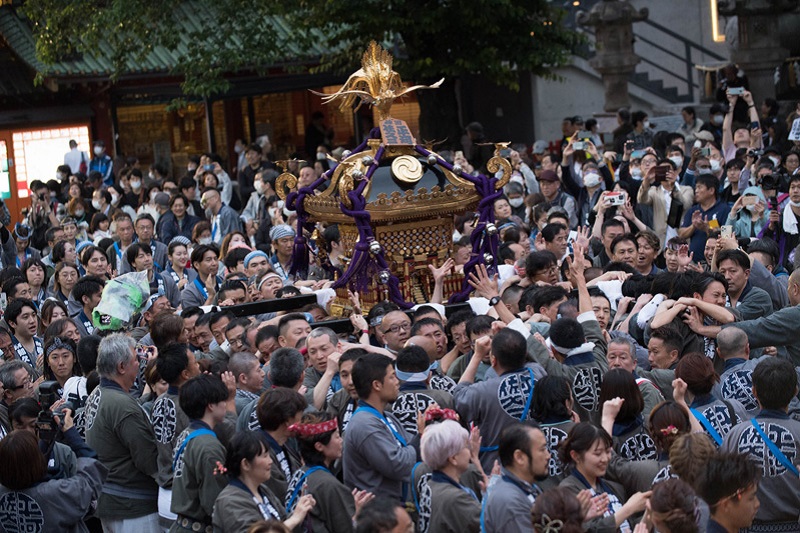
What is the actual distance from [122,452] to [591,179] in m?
6.98

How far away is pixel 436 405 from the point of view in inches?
232

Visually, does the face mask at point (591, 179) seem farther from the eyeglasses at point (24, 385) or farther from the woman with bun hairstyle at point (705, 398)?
the eyeglasses at point (24, 385)

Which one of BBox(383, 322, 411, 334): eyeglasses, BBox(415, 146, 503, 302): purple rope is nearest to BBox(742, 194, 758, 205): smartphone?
BBox(415, 146, 503, 302): purple rope

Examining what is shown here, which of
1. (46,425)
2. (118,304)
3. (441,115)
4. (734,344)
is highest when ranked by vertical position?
(441,115)

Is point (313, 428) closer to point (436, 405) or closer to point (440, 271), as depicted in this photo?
point (436, 405)

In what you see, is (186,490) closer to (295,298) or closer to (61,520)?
(61,520)

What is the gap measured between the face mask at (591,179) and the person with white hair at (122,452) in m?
6.77

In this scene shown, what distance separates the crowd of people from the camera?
509 cm

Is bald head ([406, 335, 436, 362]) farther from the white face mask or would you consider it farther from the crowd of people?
the white face mask

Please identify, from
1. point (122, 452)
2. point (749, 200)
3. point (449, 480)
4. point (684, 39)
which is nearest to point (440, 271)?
point (122, 452)

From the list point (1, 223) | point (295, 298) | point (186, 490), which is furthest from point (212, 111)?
point (186, 490)

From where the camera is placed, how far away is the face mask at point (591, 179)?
12197 millimetres

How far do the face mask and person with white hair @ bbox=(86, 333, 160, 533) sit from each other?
6771 millimetres

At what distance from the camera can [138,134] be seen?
2162cm
